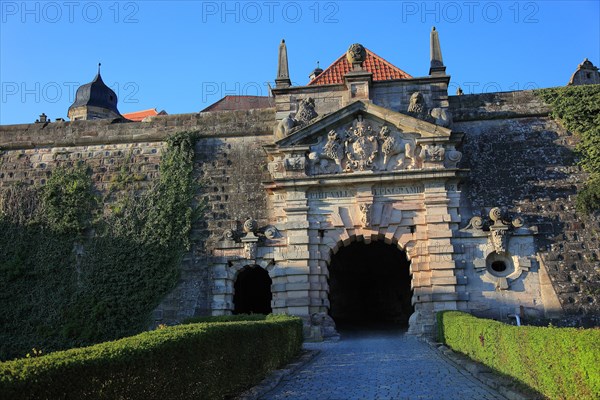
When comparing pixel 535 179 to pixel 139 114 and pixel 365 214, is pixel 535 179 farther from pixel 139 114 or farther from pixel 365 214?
pixel 139 114

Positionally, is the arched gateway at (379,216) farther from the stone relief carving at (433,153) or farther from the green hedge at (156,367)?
the green hedge at (156,367)

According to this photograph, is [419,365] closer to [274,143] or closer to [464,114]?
[274,143]

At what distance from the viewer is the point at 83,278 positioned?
1789 cm

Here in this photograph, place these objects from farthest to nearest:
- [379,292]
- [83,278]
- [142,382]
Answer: [379,292], [83,278], [142,382]

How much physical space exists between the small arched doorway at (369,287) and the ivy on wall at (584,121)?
313 inches

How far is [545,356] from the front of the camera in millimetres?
7262

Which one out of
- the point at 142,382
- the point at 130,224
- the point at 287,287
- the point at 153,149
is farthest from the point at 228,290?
the point at 142,382

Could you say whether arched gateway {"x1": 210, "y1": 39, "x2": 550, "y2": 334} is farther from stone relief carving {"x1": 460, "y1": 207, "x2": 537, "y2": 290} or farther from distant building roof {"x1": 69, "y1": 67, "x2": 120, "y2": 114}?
distant building roof {"x1": 69, "y1": 67, "x2": 120, "y2": 114}

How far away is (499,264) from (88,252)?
13.0 metres

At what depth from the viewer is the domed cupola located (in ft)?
136

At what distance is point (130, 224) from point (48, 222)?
2.99 m

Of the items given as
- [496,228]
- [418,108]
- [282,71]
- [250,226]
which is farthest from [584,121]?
[250,226]

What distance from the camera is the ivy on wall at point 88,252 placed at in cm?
1722

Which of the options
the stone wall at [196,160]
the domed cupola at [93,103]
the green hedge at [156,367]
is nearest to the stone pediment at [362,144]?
the stone wall at [196,160]
